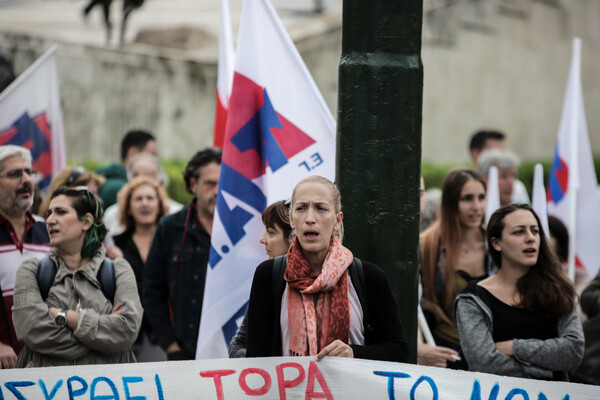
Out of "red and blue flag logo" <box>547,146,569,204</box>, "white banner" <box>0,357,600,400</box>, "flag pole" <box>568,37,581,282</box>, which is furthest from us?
"red and blue flag logo" <box>547,146,569,204</box>

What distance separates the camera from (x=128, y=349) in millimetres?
4598

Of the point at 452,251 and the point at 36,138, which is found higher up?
the point at 36,138

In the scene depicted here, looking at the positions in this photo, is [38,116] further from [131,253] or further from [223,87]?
[223,87]

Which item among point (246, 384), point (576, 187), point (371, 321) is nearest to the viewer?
point (371, 321)

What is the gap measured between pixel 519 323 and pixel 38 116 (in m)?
4.62

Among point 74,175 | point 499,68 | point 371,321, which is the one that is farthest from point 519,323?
point 499,68

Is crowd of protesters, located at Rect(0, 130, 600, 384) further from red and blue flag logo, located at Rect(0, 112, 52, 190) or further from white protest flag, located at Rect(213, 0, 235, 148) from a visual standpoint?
red and blue flag logo, located at Rect(0, 112, 52, 190)

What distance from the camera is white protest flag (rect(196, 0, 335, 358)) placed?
16.3 feet

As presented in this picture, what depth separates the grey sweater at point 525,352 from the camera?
4.50 metres

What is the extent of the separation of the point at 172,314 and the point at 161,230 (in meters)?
0.51

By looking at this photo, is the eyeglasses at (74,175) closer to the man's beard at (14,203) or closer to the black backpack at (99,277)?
the man's beard at (14,203)

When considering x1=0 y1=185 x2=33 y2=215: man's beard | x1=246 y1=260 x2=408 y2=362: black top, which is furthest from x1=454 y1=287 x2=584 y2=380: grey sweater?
x1=0 y1=185 x2=33 y2=215: man's beard

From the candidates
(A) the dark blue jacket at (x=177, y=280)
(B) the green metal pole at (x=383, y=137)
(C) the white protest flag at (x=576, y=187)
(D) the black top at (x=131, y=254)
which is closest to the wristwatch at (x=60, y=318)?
(B) the green metal pole at (x=383, y=137)

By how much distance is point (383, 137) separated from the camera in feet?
12.9
